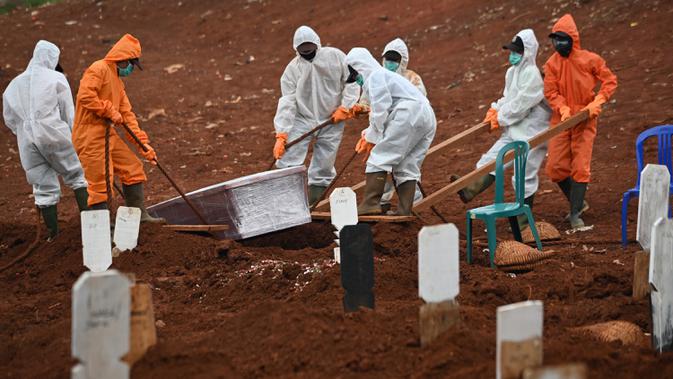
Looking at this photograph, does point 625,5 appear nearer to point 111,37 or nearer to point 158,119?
point 158,119

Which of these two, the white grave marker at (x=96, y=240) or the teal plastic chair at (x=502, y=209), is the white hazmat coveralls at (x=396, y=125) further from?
the white grave marker at (x=96, y=240)

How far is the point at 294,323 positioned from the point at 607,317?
2086mm

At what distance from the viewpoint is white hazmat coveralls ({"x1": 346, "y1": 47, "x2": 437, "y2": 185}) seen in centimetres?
909

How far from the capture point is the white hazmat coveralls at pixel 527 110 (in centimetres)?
1027

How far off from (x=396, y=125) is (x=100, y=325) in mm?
5341

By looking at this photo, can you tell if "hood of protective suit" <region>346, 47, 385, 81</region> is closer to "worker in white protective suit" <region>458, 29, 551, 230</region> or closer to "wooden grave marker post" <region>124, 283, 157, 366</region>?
"worker in white protective suit" <region>458, 29, 551, 230</region>

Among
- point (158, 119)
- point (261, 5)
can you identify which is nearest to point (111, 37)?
point (261, 5)

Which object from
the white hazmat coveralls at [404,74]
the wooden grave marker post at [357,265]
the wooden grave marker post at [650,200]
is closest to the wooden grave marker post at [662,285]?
the wooden grave marker post at [650,200]

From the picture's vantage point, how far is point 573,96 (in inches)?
404

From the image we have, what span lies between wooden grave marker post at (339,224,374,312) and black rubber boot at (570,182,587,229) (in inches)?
189

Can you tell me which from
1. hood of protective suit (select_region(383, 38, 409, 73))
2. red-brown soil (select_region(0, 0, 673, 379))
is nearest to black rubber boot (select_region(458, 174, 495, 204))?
red-brown soil (select_region(0, 0, 673, 379))

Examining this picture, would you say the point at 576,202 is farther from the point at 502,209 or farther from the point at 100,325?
the point at 100,325

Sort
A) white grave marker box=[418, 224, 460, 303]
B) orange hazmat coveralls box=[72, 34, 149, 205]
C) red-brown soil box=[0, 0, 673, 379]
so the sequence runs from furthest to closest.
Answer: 1. orange hazmat coveralls box=[72, 34, 149, 205]
2. red-brown soil box=[0, 0, 673, 379]
3. white grave marker box=[418, 224, 460, 303]

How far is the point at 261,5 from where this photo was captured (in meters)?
25.9
